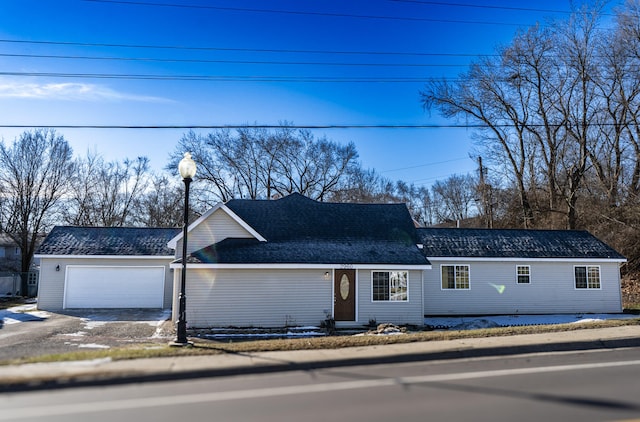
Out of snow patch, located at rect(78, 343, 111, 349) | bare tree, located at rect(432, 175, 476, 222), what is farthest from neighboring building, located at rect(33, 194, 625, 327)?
bare tree, located at rect(432, 175, 476, 222)

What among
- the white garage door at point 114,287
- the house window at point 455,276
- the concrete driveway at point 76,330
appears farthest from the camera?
the white garage door at point 114,287

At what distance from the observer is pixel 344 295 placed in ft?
61.2

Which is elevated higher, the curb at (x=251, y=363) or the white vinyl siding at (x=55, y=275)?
the white vinyl siding at (x=55, y=275)

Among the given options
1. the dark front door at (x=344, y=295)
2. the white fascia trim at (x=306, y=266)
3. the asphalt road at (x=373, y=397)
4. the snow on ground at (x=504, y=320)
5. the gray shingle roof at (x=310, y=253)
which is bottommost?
the snow on ground at (x=504, y=320)

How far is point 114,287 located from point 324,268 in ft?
38.1

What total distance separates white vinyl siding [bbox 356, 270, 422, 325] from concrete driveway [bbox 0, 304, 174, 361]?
7.32 metres

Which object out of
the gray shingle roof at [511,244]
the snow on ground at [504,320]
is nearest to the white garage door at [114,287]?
the snow on ground at [504,320]

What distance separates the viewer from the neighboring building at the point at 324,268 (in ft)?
59.2

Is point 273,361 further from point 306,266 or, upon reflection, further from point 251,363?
point 306,266

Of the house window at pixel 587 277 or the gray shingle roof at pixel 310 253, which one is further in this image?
the house window at pixel 587 277

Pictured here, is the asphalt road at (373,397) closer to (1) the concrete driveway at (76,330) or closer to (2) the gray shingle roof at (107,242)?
(1) the concrete driveway at (76,330)

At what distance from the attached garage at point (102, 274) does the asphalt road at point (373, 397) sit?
1676cm

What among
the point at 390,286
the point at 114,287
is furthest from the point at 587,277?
the point at 114,287

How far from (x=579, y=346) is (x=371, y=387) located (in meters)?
6.19
